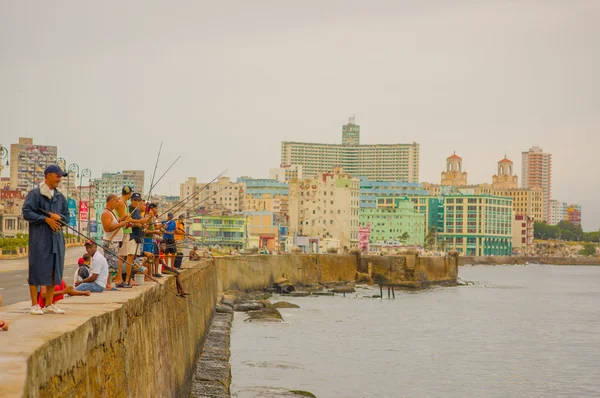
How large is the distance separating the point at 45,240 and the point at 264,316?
30619 mm

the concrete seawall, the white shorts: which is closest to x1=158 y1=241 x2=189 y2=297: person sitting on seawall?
the concrete seawall

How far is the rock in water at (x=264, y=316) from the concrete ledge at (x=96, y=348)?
23.6 m

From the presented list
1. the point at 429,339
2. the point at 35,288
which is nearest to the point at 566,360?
the point at 429,339

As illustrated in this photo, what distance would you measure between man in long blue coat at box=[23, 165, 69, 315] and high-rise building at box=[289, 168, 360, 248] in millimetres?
146493

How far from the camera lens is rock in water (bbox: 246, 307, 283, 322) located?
124 feet

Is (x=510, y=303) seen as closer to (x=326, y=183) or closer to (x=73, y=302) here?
(x=73, y=302)

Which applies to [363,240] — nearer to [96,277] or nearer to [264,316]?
[264,316]

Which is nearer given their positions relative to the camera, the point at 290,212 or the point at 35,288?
the point at 35,288

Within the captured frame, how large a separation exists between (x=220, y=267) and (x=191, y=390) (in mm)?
26923

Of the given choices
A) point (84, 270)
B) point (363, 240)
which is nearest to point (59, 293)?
point (84, 270)

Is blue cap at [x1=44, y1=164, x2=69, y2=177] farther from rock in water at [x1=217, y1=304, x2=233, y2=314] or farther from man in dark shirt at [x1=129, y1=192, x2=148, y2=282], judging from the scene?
rock in water at [x1=217, y1=304, x2=233, y2=314]

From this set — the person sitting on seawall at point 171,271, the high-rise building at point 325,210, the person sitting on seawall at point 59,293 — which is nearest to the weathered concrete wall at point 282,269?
the person sitting on seawall at point 171,271

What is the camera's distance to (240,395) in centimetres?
1989

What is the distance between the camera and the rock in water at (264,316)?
37688 mm
